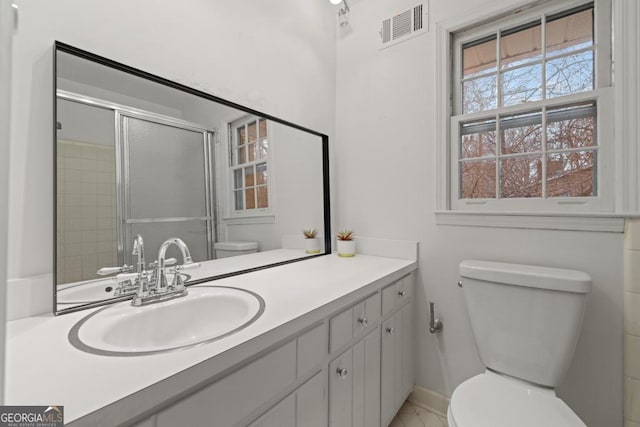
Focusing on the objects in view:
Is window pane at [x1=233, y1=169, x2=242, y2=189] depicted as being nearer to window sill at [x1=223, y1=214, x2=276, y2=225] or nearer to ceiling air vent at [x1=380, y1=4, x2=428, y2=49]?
window sill at [x1=223, y1=214, x2=276, y2=225]

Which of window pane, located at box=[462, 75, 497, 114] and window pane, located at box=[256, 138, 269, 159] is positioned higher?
window pane, located at box=[462, 75, 497, 114]

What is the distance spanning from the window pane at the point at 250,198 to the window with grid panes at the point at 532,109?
3.71 feet

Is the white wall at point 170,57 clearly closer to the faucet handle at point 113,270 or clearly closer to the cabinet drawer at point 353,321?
the faucet handle at point 113,270

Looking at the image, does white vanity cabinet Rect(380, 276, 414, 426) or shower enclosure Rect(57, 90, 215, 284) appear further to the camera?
white vanity cabinet Rect(380, 276, 414, 426)

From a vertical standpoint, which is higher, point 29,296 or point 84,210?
point 84,210

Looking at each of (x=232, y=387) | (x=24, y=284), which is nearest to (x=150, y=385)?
(x=232, y=387)

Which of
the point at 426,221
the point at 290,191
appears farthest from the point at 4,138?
the point at 426,221

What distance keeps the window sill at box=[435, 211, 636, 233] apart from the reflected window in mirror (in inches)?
39.3

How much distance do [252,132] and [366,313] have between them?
1059mm

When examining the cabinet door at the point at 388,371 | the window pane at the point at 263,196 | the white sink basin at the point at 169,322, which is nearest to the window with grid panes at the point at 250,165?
the window pane at the point at 263,196

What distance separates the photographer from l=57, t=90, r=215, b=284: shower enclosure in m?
0.92

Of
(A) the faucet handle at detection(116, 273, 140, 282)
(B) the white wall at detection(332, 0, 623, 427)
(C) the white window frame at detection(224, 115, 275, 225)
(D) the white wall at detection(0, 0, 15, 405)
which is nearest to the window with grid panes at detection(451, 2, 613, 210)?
(B) the white wall at detection(332, 0, 623, 427)

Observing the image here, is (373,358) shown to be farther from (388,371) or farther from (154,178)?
(154,178)

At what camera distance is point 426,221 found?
167cm
